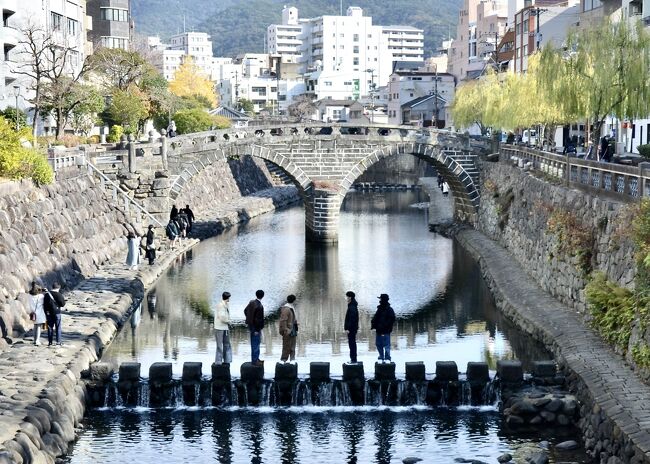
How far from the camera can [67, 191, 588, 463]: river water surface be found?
73.6 feet

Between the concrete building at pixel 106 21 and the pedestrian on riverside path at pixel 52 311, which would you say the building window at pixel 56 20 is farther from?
the pedestrian on riverside path at pixel 52 311

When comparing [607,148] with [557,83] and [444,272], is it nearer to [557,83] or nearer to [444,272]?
[557,83]

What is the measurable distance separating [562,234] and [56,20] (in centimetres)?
4816

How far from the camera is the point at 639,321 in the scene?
22.8 m

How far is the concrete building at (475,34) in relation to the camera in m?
127

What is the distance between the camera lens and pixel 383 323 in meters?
26.4

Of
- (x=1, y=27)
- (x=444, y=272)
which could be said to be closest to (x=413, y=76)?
(x=1, y=27)

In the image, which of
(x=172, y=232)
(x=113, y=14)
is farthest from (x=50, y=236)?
(x=113, y=14)

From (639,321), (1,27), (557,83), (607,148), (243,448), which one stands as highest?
(1,27)

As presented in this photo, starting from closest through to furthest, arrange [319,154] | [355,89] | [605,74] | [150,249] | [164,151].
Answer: [605,74]
[150,249]
[164,151]
[319,154]
[355,89]

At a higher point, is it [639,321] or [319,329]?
[639,321]

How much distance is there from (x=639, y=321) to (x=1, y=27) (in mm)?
45726

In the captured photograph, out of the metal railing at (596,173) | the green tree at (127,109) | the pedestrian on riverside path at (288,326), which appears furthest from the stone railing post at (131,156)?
the pedestrian on riverside path at (288,326)

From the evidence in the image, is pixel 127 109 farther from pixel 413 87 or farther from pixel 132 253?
pixel 413 87
